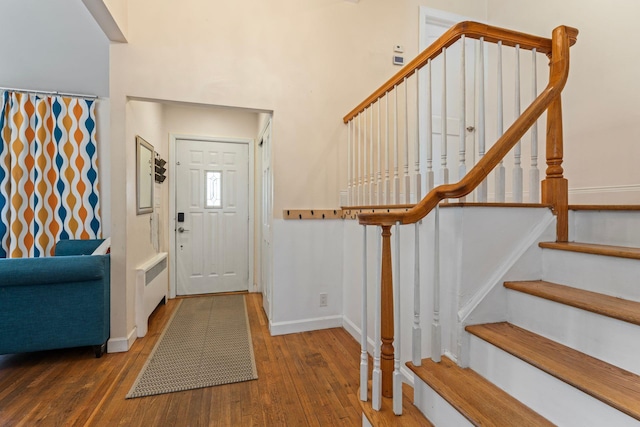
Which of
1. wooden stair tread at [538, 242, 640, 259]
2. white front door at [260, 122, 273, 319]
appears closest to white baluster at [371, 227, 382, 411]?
wooden stair tread at [538, 242, 640, 259]

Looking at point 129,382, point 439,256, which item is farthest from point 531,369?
Result: point 129,382

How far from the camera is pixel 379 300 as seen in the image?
1.29 m

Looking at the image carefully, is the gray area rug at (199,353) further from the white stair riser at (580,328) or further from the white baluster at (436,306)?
the white stair riser at (580,328)

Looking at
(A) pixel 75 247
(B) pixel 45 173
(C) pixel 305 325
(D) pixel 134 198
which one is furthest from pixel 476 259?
(B) pixel 45 173

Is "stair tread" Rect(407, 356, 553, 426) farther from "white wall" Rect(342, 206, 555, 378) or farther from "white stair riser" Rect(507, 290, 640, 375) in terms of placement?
"white stair riser" Rect(507, 290, 640, 375)

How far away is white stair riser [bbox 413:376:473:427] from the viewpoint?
107 cm

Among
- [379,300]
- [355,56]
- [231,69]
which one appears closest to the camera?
[379,300]

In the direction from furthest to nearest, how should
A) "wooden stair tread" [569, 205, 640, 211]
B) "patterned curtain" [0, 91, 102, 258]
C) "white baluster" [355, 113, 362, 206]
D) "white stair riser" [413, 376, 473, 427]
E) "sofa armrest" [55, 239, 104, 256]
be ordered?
"patterned curtain" [0, 91, 102, 258], "sofa armrest" [55, 239, 104, 256], "white baluster" [355, 113, 362, 206], "wooden stair tread" [569, 205, 640, 211], "white stair riser" [413, 376, 473, 427]

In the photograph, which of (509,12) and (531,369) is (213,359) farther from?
(509,12)

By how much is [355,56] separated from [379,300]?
2.40m

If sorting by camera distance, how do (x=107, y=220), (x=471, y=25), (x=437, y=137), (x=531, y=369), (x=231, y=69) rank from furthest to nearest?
(x=107, y=220), (x=437, y=137), (x=231, y=69), (x=471, y=25), (x=531, y=369)

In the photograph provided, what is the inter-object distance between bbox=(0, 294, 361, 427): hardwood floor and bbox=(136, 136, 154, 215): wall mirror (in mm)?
1236

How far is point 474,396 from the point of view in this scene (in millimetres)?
1097

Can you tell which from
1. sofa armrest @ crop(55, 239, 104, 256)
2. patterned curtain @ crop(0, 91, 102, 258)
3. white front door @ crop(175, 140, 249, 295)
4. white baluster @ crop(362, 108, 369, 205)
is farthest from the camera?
white front door @ crop(175, 140, 249, 295)
